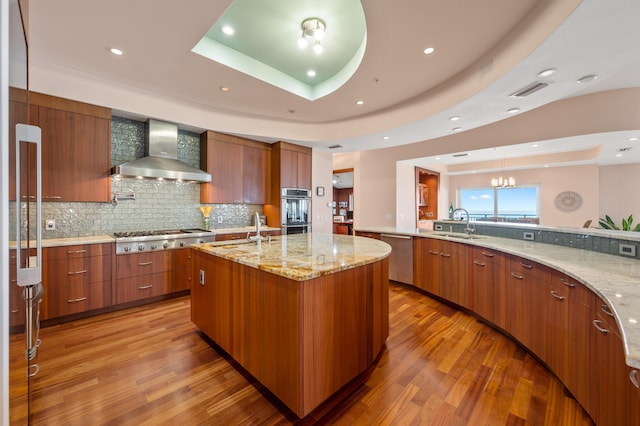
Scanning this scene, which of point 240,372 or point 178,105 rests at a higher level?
point 178,105

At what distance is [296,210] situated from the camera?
512cm

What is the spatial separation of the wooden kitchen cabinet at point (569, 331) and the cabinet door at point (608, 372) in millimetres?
93

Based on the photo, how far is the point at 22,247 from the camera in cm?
116

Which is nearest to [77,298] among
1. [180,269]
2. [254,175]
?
[180,269]

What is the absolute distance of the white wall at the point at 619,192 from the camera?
6543mm

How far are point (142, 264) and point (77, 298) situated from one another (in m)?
0.67

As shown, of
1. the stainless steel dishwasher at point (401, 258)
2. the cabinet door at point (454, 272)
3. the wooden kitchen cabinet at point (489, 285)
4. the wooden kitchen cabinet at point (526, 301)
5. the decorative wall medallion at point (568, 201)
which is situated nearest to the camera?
the wooden kitchen cabinet at point (526, 301)

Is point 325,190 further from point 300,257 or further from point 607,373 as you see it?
point 607,373

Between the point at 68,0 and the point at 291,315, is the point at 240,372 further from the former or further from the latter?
the point at 68,0

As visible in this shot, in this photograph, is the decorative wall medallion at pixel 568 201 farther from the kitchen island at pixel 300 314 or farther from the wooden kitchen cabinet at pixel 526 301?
the kitchen island at pixel 300 314

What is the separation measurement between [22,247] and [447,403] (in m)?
2.51

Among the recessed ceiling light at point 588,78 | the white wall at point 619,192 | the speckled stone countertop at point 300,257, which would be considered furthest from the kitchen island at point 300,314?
the white wall at point 619,192

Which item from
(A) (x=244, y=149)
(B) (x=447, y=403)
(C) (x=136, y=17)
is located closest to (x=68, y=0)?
(C) (x=136, y=17)

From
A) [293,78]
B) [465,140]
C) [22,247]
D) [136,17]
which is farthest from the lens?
[465,140]
